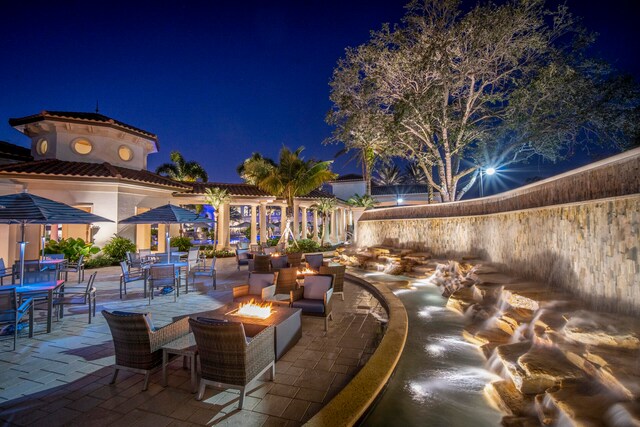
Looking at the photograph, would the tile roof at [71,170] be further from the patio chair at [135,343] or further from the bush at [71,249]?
the patio chair at [135,343]

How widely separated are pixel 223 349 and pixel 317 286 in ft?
11.2

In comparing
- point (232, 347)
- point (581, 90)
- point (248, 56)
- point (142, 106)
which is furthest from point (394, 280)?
point (142, 106)

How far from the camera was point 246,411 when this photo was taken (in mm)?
3092

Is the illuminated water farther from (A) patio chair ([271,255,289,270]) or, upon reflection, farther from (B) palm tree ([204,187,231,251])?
(B) palm tree ([204,187,231,251])

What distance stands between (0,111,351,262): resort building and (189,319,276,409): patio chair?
13341mm

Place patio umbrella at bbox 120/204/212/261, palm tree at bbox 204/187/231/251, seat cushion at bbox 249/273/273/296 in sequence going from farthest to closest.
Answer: palm tree at bbox 204/187/231/251
patio umbrella at bbox 120/204/212/261
seat cushion at bbox 249/273/273/296

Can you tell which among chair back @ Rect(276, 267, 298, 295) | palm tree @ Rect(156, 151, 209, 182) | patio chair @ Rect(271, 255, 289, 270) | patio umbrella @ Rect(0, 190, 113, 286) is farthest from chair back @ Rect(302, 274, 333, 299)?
palm tree @ Rect(156, 151, 209, 182)

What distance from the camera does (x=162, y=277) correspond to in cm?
760

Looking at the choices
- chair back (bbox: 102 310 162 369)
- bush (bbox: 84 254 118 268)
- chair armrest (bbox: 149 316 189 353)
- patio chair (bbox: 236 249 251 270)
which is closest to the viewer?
chair back (bbox: 102 310 162 369)

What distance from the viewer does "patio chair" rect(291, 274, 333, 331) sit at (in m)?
5.79

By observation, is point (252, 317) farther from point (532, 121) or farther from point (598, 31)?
point (598, 31)

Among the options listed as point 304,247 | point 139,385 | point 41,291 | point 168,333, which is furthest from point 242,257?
point 139,385

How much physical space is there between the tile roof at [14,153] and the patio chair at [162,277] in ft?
48.7

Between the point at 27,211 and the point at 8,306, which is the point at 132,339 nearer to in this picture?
the point at 8,306
